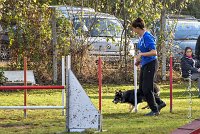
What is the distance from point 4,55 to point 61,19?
73.4 inches

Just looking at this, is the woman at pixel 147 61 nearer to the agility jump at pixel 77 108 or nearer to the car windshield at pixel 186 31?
the agility jump at pixel 77 108

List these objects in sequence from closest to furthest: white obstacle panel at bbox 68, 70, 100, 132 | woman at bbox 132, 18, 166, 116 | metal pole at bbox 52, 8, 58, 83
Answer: white obstacle panel at bbox 68, 70, 100, 132 → woman at bbox 132, 18, 166, 116 → metal pole at bbox 52, 8, 58, 83

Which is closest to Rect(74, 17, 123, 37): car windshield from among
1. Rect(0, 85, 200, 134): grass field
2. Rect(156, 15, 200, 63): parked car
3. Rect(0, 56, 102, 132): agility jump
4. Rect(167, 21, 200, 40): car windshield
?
Rect(156, 15, 200, 63): parked car

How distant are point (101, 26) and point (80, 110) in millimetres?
A: 9433

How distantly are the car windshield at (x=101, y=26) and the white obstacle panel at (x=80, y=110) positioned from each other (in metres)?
8.89

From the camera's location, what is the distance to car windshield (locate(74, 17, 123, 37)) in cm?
1728

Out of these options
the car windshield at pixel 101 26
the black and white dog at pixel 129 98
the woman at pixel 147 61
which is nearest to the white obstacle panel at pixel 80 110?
the woman at pixel 147 61

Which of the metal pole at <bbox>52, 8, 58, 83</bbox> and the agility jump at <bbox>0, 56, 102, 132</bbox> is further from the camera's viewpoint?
the metal pole at <bbox>52, 8, 58, 83</bbox>

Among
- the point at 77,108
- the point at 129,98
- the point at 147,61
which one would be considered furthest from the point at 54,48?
the point at 77,108

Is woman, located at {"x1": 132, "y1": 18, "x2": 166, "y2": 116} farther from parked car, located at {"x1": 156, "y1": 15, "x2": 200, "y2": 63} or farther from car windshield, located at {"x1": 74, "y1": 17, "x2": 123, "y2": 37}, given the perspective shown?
parked car, located at {"x1": 156, "y1": 15, "x2": 200, "y2": 63}

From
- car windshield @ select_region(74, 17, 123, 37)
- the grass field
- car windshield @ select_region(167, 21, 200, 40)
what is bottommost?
the grass field

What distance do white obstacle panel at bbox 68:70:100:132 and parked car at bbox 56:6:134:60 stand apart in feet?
28.5

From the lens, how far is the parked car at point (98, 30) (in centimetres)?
1719

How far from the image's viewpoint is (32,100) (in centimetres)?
1290
